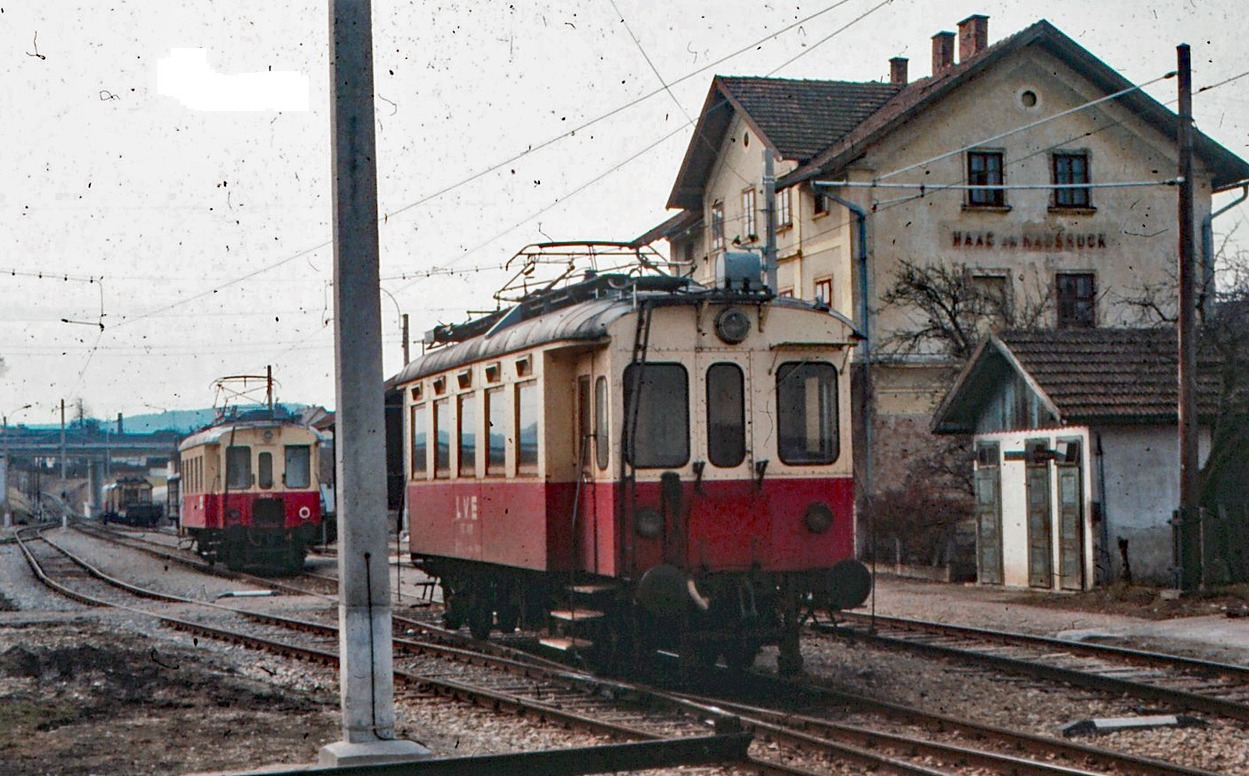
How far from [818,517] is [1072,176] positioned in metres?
25.2

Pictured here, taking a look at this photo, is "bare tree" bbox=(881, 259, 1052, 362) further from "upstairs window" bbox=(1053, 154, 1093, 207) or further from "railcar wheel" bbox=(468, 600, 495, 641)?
"railcar wheel" bbox=(468, 600, 495, 641)

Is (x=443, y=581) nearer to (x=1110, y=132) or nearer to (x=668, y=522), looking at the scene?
(x=668, y=522)

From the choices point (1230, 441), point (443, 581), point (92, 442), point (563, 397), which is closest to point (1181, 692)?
point (563, 397)

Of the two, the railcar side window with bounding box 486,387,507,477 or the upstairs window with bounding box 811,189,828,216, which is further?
the upstairs window with bounding box 811,189,828,216

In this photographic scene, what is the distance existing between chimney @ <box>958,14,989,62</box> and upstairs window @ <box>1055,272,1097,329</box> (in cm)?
619

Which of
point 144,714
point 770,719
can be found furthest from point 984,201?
point 144,714

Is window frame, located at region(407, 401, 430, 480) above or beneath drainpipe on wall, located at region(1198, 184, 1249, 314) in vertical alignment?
beneath

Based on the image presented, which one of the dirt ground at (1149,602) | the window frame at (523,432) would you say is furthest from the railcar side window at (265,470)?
the window frame at (523,432)

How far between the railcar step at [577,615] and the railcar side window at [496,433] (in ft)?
5.16

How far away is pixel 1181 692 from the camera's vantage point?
10977 millimetres

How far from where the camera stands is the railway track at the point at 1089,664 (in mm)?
11242

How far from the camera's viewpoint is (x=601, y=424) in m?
12.2

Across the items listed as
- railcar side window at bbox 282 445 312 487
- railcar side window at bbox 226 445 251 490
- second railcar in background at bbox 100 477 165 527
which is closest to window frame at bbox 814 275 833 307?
railcar side window at bbox 282 445 312 487

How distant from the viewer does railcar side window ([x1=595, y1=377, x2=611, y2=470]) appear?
12125 mm
